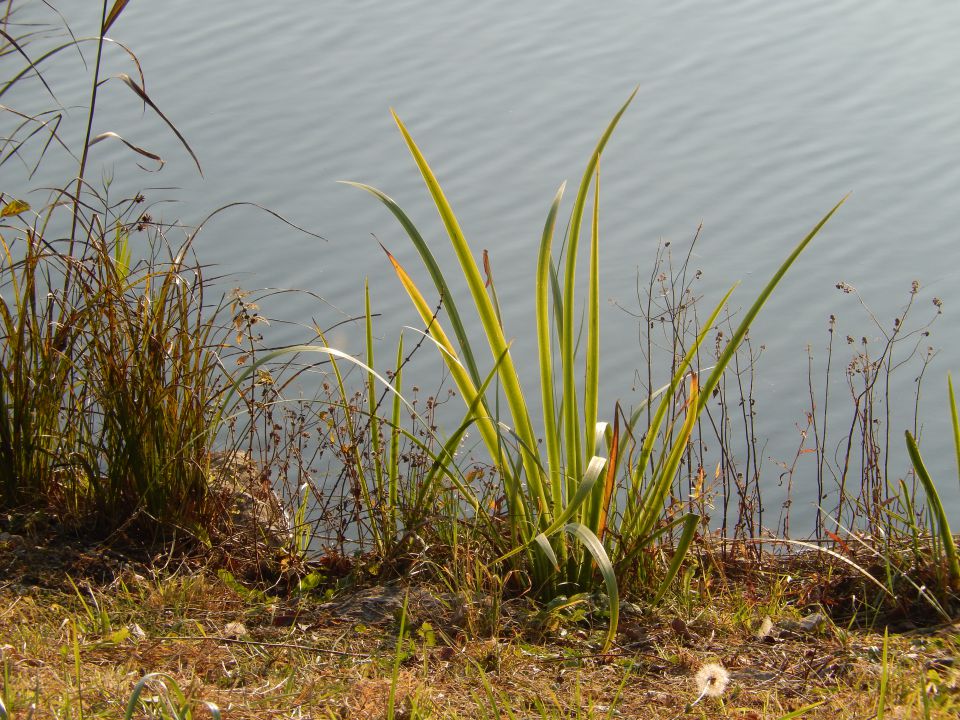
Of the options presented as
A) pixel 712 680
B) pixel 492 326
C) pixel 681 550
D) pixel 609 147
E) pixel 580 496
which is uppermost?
pixel 609 147

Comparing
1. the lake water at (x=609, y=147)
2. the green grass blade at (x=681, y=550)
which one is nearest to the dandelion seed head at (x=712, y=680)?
the green grass blade at (x=681, y=550)

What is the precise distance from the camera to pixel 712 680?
1.99 metres

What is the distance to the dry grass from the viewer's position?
188cm

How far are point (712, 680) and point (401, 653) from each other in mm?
593

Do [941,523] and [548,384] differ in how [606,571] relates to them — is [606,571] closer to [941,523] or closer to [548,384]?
[548,384]

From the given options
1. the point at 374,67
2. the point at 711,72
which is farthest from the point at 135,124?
the point at 711,72

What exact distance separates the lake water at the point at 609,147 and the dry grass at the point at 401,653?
4.43ft

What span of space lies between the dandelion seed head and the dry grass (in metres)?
0.02

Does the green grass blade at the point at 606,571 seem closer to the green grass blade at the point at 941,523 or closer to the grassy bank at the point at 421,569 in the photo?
the grassy bank at the point at 421,569

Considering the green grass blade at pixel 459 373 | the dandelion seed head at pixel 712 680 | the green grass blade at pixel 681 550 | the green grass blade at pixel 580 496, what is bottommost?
the dandelion seed head at pixel 712 680

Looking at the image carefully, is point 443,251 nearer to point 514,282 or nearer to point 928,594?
point 514,282

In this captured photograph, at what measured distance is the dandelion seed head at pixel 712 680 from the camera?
76.0 inches

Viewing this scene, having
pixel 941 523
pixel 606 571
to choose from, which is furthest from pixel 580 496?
pixel 941 523

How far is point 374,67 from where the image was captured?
293 inches
